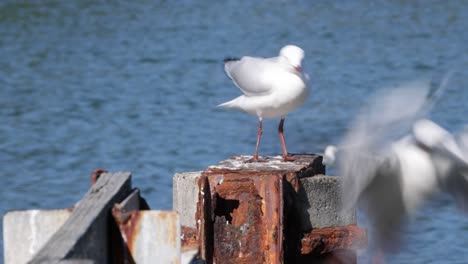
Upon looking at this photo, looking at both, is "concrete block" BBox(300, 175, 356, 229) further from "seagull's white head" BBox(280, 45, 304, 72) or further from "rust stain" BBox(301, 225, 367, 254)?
"seagull's white head" BBox(280, 45, 304, 72)

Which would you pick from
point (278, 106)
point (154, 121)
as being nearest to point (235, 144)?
point (154, 121)

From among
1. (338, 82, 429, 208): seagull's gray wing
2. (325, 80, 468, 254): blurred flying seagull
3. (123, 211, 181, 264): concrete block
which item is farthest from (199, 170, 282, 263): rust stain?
(123, 211, 181, 264): concrete block

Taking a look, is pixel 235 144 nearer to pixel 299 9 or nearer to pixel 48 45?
pixel 48 45

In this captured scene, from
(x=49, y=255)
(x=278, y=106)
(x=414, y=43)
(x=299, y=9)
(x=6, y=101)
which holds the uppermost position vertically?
(x=299, y=9)

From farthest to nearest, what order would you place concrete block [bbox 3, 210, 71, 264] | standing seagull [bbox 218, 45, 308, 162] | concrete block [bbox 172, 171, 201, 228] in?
standing seagull [bbox 218, 45, 308, 162] < concrete block [bbox 172, 171, 201, 228] < concrete block [bbox 3, 210, 71, 264]

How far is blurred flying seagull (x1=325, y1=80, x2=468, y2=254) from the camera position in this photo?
5.16 m

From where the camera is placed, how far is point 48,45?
54.2 ft

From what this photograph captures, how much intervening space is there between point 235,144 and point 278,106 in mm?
5158

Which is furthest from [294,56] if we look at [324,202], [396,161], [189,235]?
[189,235]

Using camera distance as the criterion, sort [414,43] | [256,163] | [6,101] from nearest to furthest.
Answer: [256,163]
[6,101]
[414,43]

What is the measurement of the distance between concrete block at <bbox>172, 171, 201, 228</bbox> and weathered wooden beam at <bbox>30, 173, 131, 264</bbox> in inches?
58.2

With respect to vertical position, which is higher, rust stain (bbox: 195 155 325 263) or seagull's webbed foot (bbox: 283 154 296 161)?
seagull's webbed foot (bbox: 283 154 296 161)

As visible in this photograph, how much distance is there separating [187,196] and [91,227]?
78.6 inches

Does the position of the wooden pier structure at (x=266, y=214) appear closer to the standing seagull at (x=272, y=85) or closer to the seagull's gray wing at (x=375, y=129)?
the seagull's gray wing at (x=375, y=129)
